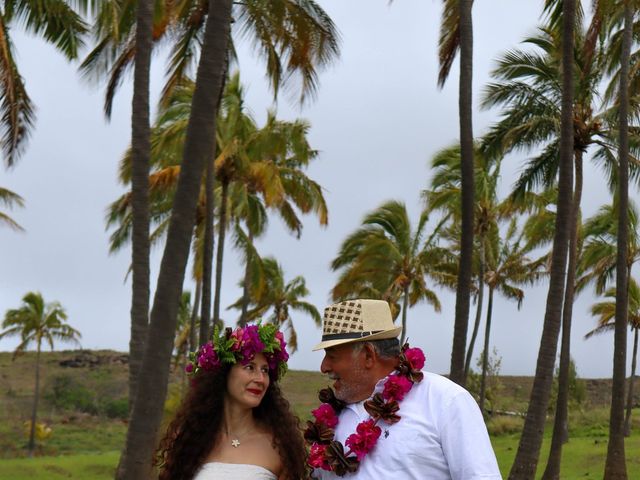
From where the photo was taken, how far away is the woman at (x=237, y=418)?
17.4 feet

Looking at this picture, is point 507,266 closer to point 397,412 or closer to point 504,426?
point 504,426

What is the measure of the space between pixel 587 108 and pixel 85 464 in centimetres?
1617

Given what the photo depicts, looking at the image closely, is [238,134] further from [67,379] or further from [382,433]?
[67,379]

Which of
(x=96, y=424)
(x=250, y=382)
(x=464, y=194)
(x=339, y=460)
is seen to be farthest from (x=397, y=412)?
(x=96, y=424)

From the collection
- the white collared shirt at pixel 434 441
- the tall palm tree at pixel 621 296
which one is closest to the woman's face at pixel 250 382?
the white collared shirt at pixel 434 441

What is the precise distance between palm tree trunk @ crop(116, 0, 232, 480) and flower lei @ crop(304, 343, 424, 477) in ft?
22.9

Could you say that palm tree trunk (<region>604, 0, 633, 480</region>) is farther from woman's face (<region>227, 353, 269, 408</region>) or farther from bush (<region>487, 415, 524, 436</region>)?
woman's face (<region>227, 353, 269, 408</region>)

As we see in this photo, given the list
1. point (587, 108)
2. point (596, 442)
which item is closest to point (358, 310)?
point (587, 108)

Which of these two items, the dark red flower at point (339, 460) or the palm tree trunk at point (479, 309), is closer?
the dark red flower at point (339, 460)

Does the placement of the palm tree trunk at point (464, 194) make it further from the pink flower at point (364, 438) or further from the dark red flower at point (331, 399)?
the pink flower at point (364, 438)

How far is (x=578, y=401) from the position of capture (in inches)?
2005

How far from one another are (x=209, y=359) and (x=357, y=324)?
102cm

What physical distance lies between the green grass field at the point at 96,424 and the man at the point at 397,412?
367 inches

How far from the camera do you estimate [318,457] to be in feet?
15.4
